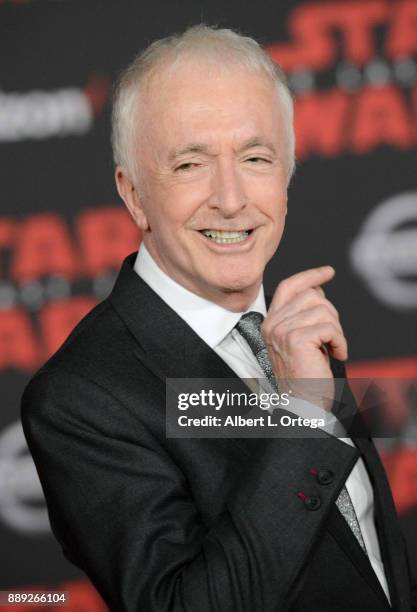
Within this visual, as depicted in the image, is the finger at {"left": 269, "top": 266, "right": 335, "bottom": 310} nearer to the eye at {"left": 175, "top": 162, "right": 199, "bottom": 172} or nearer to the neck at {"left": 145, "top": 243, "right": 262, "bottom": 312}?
the neck at {"left": 145, "top": 243, "right": 262, "bottom": 312}

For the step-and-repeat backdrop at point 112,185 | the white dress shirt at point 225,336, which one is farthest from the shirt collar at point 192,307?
the step-and-repeat backdrop at point 112,185

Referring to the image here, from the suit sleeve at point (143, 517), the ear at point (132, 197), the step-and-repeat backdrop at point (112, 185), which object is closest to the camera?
Answer: the suit sleeve at point (143, 517)

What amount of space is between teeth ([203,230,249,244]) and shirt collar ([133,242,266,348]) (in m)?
0.10

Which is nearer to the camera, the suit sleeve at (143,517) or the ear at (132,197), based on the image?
the suit sleeve at (143,517)

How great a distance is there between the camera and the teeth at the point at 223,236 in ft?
5.50

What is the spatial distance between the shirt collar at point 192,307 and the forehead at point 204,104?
23 centimetres

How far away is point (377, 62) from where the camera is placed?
3.08 meters

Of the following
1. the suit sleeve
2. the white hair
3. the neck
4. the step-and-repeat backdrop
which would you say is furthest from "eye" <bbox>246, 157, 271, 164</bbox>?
the step-and-repeat backdrop

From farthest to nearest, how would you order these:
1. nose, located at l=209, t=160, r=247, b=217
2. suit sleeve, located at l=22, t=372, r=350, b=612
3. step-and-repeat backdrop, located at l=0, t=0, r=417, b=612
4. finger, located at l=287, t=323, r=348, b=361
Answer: step-and-repeat backdrop, located at l=0, t=0, r=417, b=612
nose, located at l=209, t=160, r=247, b=217
finger, located at l=287, t=323, r=348, b=361
suit sleeve, located at l=22, t=372, r=350, b=612

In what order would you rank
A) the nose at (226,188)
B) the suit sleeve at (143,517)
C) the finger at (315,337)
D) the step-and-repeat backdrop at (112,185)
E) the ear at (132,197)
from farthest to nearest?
1. the step-and-repeat backdrop at (112,185)
2. the ear at (132,197)
3. the nose at (226,188)
4. the finger at (315,337)
5. the suit sleeve at (143,517)

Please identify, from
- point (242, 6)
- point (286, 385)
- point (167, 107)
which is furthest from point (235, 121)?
point (242, 6)

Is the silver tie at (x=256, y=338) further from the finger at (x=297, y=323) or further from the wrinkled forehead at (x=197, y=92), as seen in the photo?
the wrinkled forehead at (x=197, y=92)

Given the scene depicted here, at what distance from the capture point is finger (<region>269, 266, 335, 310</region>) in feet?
5.18

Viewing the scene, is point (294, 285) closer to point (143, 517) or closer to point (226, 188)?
point (226, 188)
